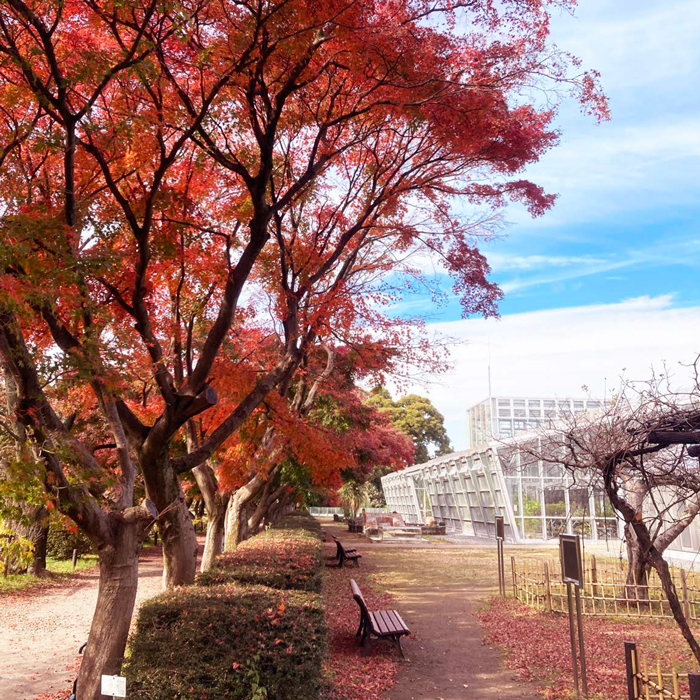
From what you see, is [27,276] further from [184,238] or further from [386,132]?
[386,132]

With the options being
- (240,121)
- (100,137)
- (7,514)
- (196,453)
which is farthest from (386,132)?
(7,514)

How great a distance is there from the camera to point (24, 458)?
13.7 ft

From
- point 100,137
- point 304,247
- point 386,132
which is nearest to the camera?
point 100,137

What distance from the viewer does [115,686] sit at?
427 centimetres


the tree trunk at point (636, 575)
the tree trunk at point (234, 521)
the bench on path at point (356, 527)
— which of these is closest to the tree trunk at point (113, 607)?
the tree trunk at point (234, 521)

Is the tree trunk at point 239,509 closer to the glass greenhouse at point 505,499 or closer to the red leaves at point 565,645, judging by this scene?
the red leaves at point 565,645

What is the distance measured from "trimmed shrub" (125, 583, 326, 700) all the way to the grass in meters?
11.4

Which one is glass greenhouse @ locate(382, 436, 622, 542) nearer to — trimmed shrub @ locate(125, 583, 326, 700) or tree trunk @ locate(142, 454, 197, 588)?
tree trunk @ locate(142, 454, 197, 588)

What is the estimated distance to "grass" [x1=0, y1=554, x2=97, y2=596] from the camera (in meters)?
14.8

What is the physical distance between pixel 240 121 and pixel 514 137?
3656mm

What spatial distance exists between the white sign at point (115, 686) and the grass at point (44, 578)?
1205cm

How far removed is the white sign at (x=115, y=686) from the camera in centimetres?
425

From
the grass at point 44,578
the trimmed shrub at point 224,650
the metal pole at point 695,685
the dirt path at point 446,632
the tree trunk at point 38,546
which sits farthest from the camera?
the tree trunk at point 38,546

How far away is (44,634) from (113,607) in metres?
5.83
